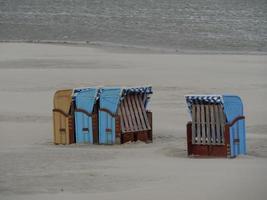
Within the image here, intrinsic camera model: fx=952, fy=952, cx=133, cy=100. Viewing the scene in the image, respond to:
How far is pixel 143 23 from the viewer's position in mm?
43938

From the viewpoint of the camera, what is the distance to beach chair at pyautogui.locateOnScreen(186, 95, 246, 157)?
39.5 feet

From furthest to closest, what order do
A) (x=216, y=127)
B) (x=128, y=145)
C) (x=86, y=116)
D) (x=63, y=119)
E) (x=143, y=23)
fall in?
(x=143, y=23) < (x=63, y=119) < (x=86, y=116) < (x=128, y=145) < (x=216, y=127)

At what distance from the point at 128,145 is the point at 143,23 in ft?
103

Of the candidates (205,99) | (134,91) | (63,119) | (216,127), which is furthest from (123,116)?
(216,127)

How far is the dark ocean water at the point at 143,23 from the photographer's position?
35875 millimetres

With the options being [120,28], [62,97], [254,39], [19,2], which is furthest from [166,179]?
[19,2]

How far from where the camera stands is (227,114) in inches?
480

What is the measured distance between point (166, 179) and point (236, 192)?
102 cm

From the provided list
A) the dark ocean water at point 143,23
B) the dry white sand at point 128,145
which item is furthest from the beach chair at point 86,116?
the dark ocean water at point 143,23

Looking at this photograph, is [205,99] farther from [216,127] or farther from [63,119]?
[63,119]

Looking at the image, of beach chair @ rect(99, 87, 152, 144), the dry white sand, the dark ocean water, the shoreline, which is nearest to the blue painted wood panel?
beach chair @ rect(99, 87, 152, 144)

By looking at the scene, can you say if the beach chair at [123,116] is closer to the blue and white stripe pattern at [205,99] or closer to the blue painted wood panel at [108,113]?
the blue painted wood panel at [108,113]

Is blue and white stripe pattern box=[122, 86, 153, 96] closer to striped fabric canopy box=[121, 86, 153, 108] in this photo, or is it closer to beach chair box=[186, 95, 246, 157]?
striped fabric canopy box=[121, 86, 153, 108]

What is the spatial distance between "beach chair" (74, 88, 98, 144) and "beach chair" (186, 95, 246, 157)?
4.73 ft
